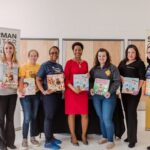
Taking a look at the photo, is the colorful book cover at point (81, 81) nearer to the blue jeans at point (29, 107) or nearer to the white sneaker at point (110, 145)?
the blue jeans at point (29, 107)

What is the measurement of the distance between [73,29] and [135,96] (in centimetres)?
299

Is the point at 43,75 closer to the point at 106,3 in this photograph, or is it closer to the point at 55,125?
the point at 55,125

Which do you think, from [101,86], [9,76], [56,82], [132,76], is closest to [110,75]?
[101,86]

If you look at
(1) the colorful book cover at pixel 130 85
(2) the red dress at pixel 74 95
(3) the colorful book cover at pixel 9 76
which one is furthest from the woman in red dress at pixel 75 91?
(3) the colorful book cover at pixel 9 76

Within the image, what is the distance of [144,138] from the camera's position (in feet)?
13.4

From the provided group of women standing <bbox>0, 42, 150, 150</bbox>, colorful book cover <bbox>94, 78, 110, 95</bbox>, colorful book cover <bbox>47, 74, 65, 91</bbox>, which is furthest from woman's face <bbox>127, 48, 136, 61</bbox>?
colorful book cover <bbox>47, 74, 65, 91</bbox>

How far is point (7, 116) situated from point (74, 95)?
38.5 inches

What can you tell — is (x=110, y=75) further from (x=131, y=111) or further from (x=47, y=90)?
(x=47, y=90)

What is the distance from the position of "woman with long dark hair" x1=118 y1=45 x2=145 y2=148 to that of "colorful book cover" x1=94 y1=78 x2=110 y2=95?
255 millimetres

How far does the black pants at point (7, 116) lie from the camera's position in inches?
128

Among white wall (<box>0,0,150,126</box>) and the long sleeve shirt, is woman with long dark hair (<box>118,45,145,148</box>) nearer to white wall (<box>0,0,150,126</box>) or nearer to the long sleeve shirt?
the long sleeve shirt

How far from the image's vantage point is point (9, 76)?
3.26 m

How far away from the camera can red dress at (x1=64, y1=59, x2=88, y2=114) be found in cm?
354

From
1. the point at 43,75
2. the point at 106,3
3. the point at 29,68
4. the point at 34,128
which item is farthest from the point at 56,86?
the point at 106,3
